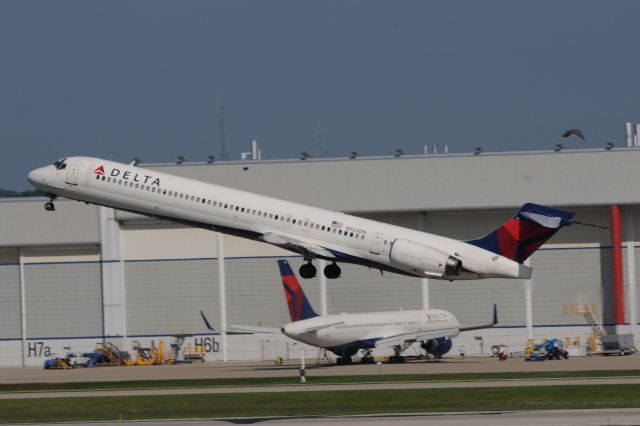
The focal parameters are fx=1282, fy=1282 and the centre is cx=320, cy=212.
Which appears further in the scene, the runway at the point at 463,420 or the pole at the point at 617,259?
the pole at the point at 617,259

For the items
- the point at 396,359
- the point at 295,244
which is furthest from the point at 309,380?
the point at 396,359

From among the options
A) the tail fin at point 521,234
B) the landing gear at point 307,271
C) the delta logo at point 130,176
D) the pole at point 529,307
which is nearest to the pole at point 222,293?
the pole at point 529,307

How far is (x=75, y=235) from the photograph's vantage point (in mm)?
91812

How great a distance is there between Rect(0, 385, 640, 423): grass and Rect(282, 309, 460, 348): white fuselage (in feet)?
71.3

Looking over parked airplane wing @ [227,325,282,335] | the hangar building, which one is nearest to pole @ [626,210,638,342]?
the hangar building

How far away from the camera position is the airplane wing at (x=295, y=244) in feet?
209

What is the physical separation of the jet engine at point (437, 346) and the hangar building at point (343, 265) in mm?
5773

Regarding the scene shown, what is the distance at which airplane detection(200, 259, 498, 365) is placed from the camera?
79875 millimetres

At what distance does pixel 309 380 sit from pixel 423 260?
935 cm

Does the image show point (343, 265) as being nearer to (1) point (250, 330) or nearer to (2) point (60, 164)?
(1) point (250, 330)

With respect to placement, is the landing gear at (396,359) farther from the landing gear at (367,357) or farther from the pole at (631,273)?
the pole at (631,273)

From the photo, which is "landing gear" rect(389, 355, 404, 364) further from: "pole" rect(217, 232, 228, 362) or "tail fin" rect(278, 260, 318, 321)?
"pole" rect(217, 232, 228, 362)

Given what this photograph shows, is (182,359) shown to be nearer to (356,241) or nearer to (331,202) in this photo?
(331,202)

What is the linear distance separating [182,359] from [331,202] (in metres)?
15.1
